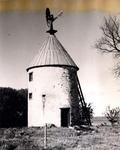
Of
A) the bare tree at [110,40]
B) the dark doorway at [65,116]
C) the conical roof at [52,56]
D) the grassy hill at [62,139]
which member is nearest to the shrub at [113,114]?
the dark doorway at [65,116]

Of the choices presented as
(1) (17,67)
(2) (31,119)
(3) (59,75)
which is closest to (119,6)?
(1) (17,67)

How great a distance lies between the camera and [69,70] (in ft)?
34.3

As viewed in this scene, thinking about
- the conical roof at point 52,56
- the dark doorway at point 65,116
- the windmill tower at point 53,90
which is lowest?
the dark doorway at point 65,116

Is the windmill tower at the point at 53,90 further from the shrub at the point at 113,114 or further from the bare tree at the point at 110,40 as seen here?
the bare tree at the point at 110,40

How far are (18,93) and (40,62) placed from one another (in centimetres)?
261

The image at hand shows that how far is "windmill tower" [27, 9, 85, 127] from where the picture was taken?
10.1m

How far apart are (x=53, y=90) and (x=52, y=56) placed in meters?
0.96

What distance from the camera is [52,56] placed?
1067 cm

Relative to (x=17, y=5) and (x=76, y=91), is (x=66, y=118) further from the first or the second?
(x=17, y=5)

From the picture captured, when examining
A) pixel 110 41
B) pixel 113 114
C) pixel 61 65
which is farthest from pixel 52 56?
pixel 113 114

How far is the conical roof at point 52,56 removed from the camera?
10469 millimetres

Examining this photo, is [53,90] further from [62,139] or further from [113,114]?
[62,139]

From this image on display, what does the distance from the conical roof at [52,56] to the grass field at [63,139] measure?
1973 mm

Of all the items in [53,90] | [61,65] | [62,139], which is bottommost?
[62,139]
